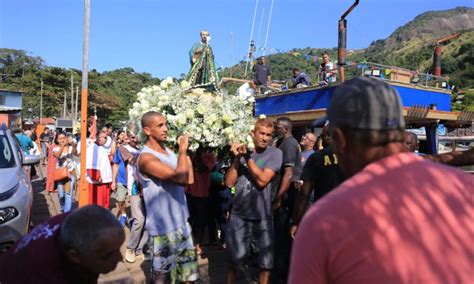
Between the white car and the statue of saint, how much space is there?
11.8ft

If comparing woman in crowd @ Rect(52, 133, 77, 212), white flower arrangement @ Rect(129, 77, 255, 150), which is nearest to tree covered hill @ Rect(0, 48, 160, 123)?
woman in crowd @ Rect(52, 133, 77, 212)

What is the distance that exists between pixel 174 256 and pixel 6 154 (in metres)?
3.66

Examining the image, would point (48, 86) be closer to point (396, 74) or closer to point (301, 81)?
point (301, 81)

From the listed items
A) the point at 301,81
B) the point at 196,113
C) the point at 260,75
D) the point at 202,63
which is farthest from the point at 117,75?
the point at 196,113

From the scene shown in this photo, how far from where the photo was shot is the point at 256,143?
173 inches

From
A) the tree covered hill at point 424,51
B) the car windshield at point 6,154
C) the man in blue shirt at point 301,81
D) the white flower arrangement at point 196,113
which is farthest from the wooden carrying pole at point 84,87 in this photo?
the tree covered hill at point 424,51

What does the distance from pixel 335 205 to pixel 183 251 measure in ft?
8.47

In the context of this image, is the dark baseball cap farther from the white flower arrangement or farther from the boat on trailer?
the boat on trailer

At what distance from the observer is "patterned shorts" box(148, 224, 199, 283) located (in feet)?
11.6

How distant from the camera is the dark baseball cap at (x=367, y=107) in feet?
4.48

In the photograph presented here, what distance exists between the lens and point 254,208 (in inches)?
166

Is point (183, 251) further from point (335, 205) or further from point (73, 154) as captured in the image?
point (73, 154)

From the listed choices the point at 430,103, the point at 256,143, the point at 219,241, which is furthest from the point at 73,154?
the point at 430,103

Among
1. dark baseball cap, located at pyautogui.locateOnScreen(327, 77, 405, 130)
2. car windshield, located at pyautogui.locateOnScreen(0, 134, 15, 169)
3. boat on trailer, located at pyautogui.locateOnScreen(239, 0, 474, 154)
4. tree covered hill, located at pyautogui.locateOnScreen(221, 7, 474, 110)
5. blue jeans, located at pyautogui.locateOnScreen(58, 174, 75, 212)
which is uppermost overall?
tree covered hill, located at pyautogui.locateOnScreen(221, 7, 474, 110)
